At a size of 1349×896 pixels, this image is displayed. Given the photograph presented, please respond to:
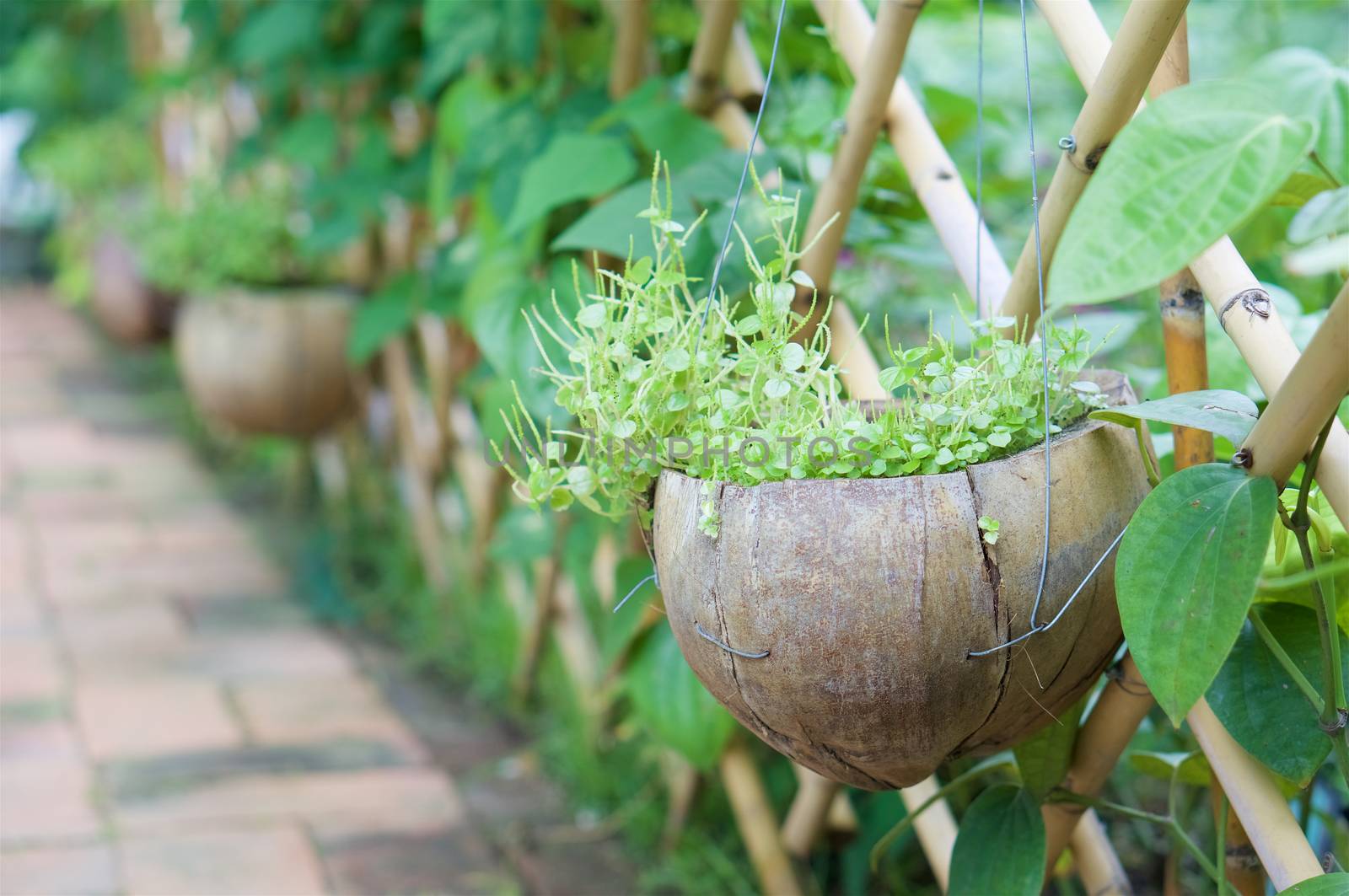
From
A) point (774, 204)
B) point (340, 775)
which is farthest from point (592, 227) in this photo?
point (340, 775)

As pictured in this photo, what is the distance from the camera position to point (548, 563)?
165cm

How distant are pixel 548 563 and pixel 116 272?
5.28 feet

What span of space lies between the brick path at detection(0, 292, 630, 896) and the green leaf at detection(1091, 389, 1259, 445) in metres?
0.96

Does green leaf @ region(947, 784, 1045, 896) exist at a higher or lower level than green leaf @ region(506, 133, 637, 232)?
lower

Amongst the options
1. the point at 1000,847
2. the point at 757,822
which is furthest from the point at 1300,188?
the point at 757,822

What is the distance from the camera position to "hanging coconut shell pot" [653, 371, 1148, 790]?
642mm

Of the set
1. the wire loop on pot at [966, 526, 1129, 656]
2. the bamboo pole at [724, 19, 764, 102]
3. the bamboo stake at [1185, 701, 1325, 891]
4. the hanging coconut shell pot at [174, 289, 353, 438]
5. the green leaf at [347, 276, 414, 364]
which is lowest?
the hanging coconut shell pot at [174, 289, 353, 438]

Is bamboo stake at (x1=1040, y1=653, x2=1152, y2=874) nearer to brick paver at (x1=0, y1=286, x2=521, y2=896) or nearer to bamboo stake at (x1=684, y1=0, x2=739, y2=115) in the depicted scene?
bamboo stake at (x1=684, y1=0, x2=739, y2=115)

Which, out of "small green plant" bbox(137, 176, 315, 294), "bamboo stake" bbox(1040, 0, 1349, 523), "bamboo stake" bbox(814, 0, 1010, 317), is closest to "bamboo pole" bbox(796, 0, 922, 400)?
"bamboo stake" bbox(814, 0, 1010, 317)

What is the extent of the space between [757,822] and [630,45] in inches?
31.5

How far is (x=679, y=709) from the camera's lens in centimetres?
124

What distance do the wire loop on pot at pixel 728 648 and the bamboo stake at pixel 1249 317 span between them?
0.30 m

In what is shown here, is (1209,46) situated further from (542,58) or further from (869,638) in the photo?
(869,638)

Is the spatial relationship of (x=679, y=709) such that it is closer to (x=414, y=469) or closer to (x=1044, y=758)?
(x=1044, y=758)
